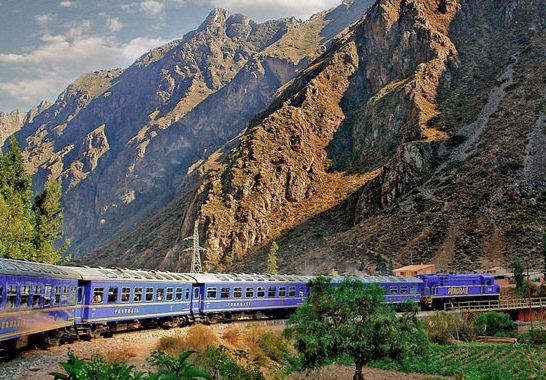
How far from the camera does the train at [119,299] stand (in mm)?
20219

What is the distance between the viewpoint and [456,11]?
495 feet

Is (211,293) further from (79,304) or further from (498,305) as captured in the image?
(498,305)

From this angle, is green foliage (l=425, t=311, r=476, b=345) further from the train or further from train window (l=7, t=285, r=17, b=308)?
train window (l=7, t=285, r=17, b=308)

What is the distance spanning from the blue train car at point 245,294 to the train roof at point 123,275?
1.55 metres

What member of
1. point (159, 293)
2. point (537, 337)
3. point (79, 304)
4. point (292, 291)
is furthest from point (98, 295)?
point (537, 337)

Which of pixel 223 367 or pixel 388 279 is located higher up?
pixel 388 279

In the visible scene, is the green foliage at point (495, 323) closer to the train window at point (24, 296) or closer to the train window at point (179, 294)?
the train window at point (179, 294)

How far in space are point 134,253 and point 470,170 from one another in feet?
300

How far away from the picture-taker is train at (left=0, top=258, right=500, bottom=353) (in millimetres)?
20219

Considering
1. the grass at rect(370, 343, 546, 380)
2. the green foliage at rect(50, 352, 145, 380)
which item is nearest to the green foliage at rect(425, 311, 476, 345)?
the grass at rect(370, 343, 546, 380)

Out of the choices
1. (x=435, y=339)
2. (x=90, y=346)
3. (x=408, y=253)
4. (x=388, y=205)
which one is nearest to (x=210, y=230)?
(x=388, y=205)

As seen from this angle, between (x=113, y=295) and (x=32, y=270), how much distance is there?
5.98 metres

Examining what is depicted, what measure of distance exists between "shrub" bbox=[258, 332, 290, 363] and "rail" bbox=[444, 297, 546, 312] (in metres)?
24.0

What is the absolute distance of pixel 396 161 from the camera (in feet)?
342
